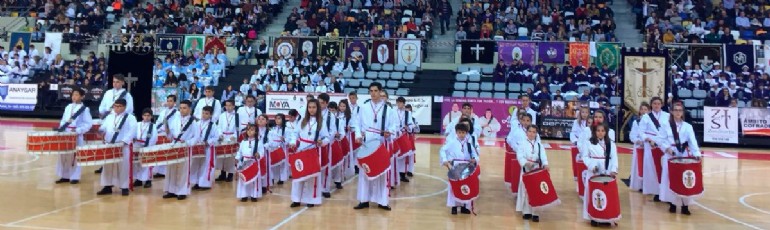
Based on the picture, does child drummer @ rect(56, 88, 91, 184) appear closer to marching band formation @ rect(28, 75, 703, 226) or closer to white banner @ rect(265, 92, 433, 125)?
marching band formation @ rect(28, 75, 703, 226)

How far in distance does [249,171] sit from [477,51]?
16.8 metres

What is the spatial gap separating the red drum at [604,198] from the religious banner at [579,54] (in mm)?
16214

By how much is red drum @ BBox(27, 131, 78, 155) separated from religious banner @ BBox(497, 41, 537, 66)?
17.2m

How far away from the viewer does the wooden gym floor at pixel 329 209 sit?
25.4 feet

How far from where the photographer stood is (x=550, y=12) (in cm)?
2712

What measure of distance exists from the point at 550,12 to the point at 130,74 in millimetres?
18350

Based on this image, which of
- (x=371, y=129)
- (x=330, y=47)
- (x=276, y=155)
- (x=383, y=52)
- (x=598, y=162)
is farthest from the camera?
(x=330, y=47)

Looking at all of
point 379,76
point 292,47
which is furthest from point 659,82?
point 292,47

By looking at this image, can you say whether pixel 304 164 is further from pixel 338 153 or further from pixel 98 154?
pixel 98 154

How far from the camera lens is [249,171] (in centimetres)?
902

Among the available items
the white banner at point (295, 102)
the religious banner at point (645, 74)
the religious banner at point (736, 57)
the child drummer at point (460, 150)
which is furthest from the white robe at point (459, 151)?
the religious banner at point (736, 57)

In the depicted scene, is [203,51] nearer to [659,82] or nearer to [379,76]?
[379,76]

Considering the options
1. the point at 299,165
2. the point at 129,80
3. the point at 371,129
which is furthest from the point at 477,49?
the point at 299,165

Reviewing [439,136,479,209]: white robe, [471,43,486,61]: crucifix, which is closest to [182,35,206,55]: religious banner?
[471,43,486,61]: crucifix
